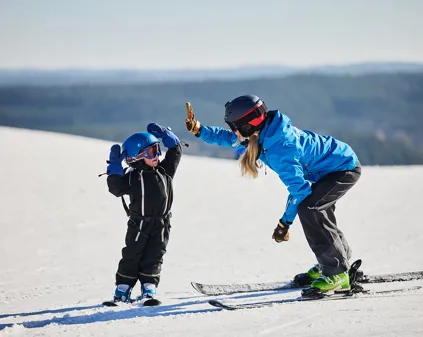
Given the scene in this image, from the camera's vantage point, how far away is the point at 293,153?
15.1 feet

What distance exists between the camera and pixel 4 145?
11.7 metres

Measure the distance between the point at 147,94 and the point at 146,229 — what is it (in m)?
82.1

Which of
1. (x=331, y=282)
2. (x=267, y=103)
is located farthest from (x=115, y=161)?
(x=267, y=103)

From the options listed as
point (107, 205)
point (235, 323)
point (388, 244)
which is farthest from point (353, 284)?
point (107, 205)

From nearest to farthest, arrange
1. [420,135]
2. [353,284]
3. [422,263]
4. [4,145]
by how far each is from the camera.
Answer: [353,284], [422,263], [4,145], [420,135]

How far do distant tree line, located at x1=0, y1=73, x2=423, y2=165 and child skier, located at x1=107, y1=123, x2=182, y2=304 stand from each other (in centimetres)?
5169

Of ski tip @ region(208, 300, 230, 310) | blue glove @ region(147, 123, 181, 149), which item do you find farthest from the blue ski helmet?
ski tip @ region(208, 300, 230, 310)

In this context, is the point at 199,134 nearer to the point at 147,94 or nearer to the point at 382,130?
the point at 382,130

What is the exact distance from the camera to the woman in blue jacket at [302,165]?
15.1ft

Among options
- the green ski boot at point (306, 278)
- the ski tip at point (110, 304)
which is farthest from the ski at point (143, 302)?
the green ski boot at point (306, 278)

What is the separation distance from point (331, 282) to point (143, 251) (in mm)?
1467

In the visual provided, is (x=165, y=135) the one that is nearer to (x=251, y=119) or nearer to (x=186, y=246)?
(x=251, y=119)

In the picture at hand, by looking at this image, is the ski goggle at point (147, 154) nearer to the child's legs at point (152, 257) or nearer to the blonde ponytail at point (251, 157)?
the child's legs at point (152, 257)

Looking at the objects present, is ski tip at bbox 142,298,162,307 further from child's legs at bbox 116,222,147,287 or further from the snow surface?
child's legs at bbox 116,222,147,287
